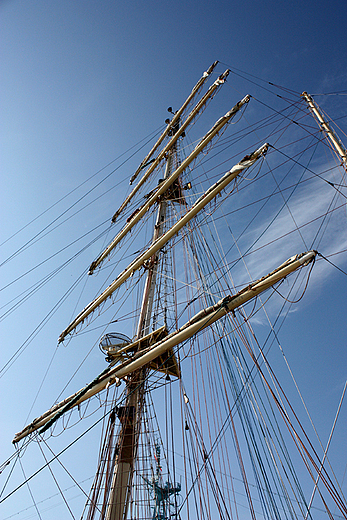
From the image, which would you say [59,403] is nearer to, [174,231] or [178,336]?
[178,336]

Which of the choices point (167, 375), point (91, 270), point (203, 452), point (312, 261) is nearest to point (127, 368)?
point (167, 375)

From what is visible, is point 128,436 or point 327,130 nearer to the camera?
point 327,130

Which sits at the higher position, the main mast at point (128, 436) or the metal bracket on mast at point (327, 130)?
the metal bracket on mast at point (327, 130)

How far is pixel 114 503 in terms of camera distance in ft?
27.2

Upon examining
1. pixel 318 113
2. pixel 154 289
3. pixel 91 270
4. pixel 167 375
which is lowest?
pixel 167 375

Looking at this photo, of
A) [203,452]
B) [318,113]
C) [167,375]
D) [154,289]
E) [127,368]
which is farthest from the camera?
[154,289]

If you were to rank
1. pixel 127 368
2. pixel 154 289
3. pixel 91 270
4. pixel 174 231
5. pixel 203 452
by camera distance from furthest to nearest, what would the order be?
pixel 91 270 → pixel 154 289 → pixel 174 231 → pixel 127 368 → pixel 203 452

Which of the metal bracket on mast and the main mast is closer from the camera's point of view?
the metal bracket on mast

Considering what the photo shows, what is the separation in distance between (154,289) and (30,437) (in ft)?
22.3

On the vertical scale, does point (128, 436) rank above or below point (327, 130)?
below

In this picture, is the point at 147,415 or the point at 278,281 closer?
the point at 278,281

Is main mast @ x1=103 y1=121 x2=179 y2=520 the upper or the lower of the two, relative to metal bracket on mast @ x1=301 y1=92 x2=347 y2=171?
lower

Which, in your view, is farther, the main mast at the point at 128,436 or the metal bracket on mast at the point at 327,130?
the main mast at the point at 128,436

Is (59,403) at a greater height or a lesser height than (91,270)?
lesser
